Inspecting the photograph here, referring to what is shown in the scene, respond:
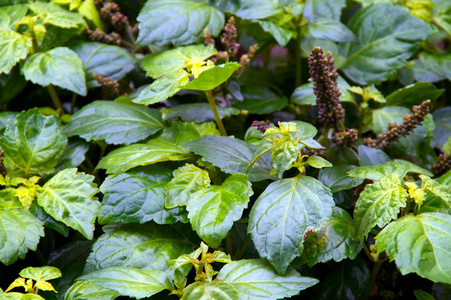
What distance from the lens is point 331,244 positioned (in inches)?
32.8

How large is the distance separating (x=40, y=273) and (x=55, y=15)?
2.53 feet

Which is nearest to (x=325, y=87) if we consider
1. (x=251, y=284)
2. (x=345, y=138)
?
(x=345, y=138)

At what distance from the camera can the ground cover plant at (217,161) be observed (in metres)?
0.78

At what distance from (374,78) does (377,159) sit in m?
0.39

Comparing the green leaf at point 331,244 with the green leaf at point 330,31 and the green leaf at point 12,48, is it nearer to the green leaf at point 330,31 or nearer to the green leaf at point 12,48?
the green leaf at point 330,31

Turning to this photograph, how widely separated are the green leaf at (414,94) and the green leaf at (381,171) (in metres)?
0.37

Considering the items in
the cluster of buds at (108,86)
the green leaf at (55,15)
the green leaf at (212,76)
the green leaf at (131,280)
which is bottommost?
the green leaf at (131,280)

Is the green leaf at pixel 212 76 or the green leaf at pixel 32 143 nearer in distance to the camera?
the green leaf at pixel 212 76

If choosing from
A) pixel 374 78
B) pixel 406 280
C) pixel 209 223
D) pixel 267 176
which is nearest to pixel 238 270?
pixel 209 223

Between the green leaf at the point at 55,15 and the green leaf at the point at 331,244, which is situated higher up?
the green leaf at the point at 55,15

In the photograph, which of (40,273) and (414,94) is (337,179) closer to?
(414,94)

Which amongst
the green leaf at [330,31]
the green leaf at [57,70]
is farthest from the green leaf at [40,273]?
the green leaf at [330,31]

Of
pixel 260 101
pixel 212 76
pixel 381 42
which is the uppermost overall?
pixel 212 76

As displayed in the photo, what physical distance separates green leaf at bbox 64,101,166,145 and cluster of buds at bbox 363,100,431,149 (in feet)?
1.89
